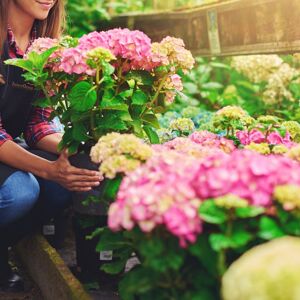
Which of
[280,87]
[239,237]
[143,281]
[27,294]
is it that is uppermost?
[280,87]

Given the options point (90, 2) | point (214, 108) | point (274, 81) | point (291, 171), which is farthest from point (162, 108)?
point (90, 2)

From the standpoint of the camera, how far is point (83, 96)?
2.24m

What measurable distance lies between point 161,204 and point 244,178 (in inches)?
8.2

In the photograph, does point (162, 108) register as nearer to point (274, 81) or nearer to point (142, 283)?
point (142, 283)

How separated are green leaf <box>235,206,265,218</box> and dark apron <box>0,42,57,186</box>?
1.50 meters

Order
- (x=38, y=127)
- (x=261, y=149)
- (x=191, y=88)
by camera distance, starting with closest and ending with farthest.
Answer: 1. (x=261, y=149)
2. (x=38, y=127)
3. (x=191, y=88)

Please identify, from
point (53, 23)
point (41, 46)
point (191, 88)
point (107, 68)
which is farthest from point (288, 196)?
point (191, 88)

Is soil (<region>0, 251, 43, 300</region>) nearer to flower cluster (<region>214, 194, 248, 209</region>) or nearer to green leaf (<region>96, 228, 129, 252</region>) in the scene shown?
green leaf (<region>96, 228, 129, 252</region>)

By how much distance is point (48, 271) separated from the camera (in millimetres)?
2699

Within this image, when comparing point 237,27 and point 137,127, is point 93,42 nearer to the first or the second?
point 137,127

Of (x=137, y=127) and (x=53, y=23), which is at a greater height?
(x=53, y=23)

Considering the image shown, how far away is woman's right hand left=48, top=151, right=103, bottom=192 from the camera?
2375 millimetres

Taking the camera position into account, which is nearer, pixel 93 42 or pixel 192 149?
pixel 192 149

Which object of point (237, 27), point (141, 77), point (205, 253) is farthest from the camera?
point (237, 27)
